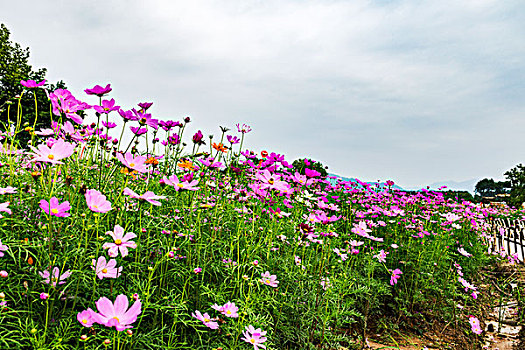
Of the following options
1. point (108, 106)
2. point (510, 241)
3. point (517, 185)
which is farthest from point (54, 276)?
point (517, 185)

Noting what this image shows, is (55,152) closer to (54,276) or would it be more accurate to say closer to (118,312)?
(54,276)

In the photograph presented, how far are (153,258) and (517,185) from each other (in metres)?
23.1

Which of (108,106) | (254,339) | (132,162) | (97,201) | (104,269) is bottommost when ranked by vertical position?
(254,339)

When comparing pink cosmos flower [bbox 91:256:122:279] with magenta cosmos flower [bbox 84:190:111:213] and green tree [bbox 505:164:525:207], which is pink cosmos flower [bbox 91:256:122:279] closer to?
magenta cosmos flower [bbox 84:190:111:213]

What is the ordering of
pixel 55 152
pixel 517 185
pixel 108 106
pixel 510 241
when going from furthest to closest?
pixel 517 185 → pixel 510 241 → pixel 108 106 → pixel 55 152

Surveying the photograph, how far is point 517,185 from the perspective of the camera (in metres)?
19.3

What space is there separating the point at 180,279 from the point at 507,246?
279 inches

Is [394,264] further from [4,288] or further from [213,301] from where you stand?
[4,288]

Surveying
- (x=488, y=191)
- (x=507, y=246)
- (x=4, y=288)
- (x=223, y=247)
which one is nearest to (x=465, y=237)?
(x=507, y=246)

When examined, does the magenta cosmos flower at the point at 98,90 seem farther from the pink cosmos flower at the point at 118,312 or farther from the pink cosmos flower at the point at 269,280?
the pink cosmos flower at the point at 269,280

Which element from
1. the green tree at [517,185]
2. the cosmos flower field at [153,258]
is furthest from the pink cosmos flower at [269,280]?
the green tree at [517,185]

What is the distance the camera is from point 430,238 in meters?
4.40

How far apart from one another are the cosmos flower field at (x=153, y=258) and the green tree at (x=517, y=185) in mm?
18190

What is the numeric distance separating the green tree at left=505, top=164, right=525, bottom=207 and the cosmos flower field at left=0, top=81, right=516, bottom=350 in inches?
716
